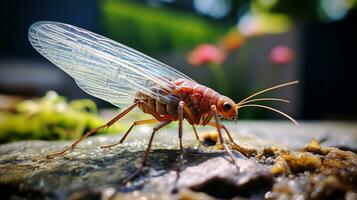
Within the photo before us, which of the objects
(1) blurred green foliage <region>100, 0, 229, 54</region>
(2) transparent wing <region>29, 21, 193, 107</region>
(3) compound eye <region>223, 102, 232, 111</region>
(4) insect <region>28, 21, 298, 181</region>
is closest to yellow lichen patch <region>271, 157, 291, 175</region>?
(4) insect <region>28, 21, 298, 181</region>

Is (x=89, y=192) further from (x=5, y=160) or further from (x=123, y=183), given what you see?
(x=5, y=160)

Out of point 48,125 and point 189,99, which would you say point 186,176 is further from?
point 48,125

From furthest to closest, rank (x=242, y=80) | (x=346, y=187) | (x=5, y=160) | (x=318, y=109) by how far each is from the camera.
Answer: (x=242, y=80) → (x=318, y=109) → (x=5, y=160) → (x=346, y=187)

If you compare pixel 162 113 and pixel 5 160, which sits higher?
pixel 162 113

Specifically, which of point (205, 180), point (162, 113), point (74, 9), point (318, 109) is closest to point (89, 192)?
point (205, 180)

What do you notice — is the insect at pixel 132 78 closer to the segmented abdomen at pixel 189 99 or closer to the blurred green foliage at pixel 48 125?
the segmented abdomen at pixel 189 99

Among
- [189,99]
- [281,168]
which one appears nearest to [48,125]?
[189,99]
